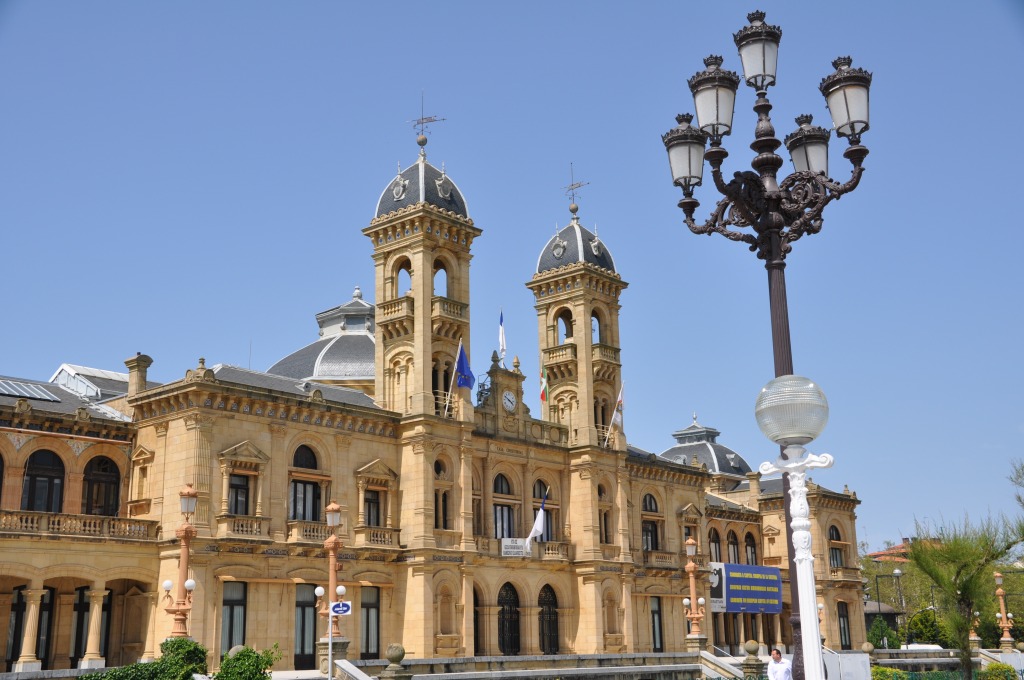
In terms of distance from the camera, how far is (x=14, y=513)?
35.0 m

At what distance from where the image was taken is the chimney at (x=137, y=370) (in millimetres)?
42169

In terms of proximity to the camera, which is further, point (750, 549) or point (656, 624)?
point (750, 549)

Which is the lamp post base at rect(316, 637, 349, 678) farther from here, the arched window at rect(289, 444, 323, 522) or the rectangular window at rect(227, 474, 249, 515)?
the arched window at rect(289, 444, 323, 522)

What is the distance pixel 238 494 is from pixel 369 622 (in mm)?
7842

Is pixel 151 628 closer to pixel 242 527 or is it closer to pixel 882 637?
pixel 242 527

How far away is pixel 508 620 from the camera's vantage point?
49.0 metres

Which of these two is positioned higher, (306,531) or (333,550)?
(306,531)

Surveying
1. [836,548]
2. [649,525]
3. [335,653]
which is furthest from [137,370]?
[836,548]

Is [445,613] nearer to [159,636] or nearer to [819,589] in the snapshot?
[159,636]

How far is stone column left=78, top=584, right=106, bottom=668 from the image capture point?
35.7 metres

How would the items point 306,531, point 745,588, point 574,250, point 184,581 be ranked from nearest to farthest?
point 184,581, point 306,531, point 574,250, point 745,588

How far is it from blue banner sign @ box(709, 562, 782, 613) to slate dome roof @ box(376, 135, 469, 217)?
85.9 feet

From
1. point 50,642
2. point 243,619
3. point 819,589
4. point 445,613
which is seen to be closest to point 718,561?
point 819,589

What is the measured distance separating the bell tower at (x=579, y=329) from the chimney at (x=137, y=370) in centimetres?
2073
